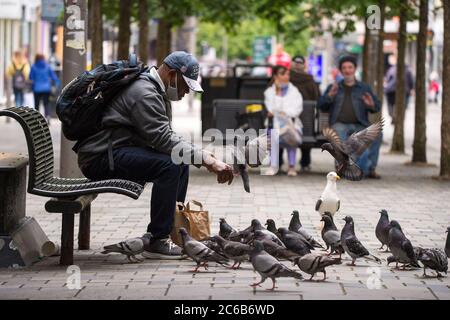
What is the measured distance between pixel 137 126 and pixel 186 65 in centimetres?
62

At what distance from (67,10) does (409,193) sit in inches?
223

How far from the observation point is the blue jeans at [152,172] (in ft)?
31.5

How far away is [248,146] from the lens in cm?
1126

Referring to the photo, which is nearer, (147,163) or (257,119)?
(147,163)

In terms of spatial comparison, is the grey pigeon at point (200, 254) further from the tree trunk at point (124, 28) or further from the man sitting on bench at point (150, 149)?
the tree trunk at point (124, 28)

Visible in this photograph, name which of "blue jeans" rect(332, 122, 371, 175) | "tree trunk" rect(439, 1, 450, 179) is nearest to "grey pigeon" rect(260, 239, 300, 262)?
"blue jeans" rect(332, 122, 371, 175)

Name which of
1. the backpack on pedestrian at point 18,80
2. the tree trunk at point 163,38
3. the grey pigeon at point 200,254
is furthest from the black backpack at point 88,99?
the backpack on pedestrian at point 18,80

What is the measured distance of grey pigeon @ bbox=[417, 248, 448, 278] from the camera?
8852 mm

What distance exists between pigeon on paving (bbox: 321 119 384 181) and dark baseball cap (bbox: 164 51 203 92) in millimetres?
3849

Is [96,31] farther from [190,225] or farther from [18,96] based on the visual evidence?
[18,96]

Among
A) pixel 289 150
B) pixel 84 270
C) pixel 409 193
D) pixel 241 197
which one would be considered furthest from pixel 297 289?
pixel 289 150

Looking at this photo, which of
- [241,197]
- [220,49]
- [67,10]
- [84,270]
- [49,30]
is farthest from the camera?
[220,49]

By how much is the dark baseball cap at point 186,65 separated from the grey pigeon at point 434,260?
2108 mm

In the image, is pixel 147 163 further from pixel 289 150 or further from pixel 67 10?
pixel 289 150
